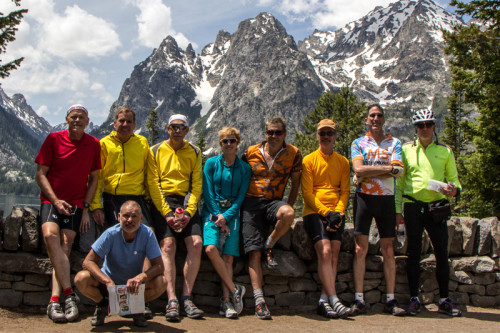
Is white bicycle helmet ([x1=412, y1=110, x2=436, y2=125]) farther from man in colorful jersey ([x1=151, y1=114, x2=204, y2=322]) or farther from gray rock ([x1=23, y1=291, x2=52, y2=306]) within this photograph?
gray rock ([x1=23, y1=291, x2=52, y2=306])

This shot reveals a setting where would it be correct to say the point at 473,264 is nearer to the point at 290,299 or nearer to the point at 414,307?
the point at 414,307

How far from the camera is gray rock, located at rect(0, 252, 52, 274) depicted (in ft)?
17.2

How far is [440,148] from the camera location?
19.6ft

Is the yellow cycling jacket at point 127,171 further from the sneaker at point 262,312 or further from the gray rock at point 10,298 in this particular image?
the sneaker at point 262,312

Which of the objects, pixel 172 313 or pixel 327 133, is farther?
pixel 327 133

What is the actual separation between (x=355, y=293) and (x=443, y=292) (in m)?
1.37

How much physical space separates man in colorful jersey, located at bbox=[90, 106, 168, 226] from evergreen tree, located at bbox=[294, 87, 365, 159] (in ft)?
70.8

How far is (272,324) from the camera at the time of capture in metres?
5.09

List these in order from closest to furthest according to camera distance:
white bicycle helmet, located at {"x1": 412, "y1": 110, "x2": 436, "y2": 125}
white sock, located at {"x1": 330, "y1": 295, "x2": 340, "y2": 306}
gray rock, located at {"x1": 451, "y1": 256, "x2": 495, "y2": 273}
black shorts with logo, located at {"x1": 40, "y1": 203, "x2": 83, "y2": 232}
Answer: black shorts with logo, located at {"x1": 40, "y1": 203, "x2": 83, "y2": 232}, white sock, located at {"x1": 330, "y1": 295, "x2": 340, "y2": 306}, white bicycle helmet, located at {"x1": 412, "y1": 110, "x2": 436, "y2": 125}, gray rock, located at {"x1": 451, "y1": 256, "x2": 495, "y2": 273}

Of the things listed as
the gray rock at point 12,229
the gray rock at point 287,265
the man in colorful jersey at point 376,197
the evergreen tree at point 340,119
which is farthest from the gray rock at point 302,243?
the evergreen tree at point 340,119

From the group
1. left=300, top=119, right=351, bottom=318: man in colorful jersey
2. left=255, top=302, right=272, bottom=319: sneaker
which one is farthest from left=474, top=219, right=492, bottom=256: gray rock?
left=255, top=302, right=272, bottom=319: sneaker

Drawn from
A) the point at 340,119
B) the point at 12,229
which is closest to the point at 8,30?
the point at 12,229

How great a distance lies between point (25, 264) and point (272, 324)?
338 centimetres

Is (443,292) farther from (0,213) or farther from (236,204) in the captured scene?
(0,213)
